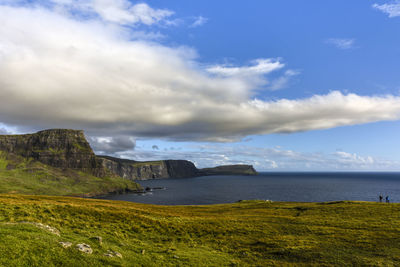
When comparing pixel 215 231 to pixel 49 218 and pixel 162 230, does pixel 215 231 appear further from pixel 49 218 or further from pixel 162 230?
pixel 49 218

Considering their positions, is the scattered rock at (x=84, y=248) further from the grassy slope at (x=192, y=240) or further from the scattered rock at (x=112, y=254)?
the scattered rock at (x=112, y=254)

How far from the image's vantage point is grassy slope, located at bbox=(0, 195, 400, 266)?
18438 mm

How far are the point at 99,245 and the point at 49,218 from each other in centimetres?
1352

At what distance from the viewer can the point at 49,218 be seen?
30578 millimetres

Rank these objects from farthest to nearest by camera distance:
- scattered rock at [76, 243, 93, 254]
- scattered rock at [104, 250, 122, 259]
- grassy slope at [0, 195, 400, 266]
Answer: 1. scattered rock at [104, 250, 122, 259]
2. scattered rock at [76, 243, 93, 254]
3. grassy slope at [0, 195, 400, 266]

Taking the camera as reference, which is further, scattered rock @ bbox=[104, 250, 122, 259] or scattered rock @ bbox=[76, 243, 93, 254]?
scattered rock @ bbox=[104, 250, 122, 259]

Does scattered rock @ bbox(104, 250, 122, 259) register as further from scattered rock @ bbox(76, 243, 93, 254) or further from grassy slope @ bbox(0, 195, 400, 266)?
scattered rock @ bbox(76, 243, 93, 254)

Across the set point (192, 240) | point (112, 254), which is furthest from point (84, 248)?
point (192, 240)

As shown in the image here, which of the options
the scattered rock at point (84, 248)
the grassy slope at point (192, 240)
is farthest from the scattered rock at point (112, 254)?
the scattered rock at point (84, 248)

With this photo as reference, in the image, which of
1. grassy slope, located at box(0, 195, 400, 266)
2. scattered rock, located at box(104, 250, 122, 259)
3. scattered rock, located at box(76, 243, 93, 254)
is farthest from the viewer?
scattered rock, located at box(104, 250, 122, 259)

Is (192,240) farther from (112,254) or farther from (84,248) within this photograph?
(84,248)

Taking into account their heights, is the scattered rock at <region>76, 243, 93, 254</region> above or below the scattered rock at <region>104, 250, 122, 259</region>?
above

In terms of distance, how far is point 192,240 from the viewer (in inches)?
1257

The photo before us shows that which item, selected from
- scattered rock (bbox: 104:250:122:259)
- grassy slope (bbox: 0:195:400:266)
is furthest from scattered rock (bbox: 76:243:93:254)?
scattered rock (bbox: 104:250:122:259)
